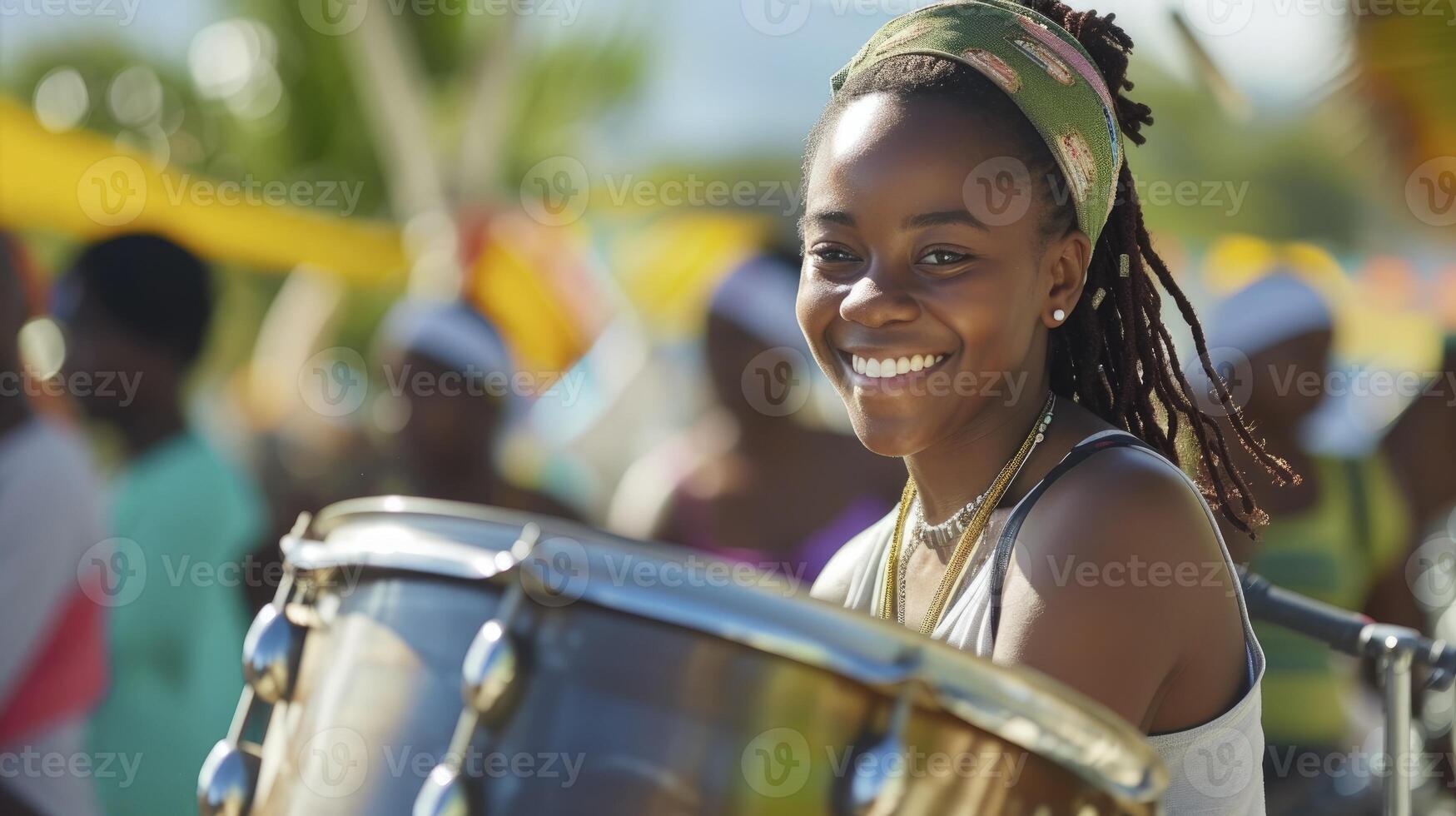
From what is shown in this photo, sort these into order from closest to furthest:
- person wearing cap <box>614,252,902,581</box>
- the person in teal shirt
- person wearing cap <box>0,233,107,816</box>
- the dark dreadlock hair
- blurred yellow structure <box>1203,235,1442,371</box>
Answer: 1. the dark dreadlock hair
2. person wearing cap <box>0,233,107,816</box>
3. the person in teal shirt
4. person wearing cap <box>614,252,902,581</box>
5. blurred yellow structure <box>1203,235,1442,371</box>

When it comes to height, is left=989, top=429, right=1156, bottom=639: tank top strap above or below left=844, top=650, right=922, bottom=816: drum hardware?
above

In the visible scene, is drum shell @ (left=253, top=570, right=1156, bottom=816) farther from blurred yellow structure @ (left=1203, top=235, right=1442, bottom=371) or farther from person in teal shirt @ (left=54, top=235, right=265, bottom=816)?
blurred yellow structure @ (left=1203, top=235, right=1442, bottom=371)

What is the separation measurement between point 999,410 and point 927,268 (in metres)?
0.25

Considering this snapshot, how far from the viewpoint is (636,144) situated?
19.2m

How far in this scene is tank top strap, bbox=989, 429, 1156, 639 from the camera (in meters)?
1.85

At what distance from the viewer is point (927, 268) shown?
6.48ft

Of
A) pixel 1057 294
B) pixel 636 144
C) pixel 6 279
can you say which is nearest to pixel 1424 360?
pixel 1057 294

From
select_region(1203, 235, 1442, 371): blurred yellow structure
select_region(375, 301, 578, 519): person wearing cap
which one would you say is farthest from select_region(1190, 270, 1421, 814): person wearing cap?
select_region(375, 301, 578, 519): person wearing cap

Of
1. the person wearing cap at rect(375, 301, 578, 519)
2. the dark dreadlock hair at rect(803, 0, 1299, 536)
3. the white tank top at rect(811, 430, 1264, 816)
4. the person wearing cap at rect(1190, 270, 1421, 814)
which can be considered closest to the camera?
the white tank top at rect(811, 430, 1264, 816)

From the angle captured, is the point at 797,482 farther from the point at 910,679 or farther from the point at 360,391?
the point at 360,391

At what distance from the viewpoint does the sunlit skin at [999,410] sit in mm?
1709

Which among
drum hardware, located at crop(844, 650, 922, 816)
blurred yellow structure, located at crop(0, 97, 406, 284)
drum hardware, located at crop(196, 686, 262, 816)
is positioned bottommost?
drum hardware, located at crop(196, 686, 262, 816)

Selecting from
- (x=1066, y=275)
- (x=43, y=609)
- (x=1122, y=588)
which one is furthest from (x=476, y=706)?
(x=43, y=609)

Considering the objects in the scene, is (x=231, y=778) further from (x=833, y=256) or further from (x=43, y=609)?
(x=43, y=609)
